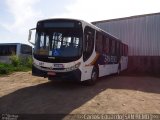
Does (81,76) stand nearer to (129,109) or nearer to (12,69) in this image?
(129,109)

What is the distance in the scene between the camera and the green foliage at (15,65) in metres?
18.7

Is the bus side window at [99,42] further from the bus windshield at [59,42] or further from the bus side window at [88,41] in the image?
the bus windshield at [59,42]

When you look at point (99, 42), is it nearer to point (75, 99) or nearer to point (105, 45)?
point (105, 45)

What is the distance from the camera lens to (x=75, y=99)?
10.4 m

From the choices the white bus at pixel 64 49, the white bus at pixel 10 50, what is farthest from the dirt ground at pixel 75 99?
the white bus at pixel 10 50

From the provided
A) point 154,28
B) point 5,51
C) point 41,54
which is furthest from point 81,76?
point 5,51

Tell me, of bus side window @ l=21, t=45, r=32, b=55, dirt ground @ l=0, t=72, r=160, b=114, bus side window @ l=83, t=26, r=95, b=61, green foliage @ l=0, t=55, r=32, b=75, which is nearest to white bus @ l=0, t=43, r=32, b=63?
bus side window @ l=21, t=45, r=32, b=55

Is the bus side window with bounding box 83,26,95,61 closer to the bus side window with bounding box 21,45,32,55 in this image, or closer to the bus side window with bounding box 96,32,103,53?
the bus side window with bounding box 96,32,103,53

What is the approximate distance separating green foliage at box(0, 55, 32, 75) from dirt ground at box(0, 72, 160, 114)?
5241 mm

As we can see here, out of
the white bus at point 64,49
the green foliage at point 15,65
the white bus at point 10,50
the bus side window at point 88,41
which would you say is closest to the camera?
the white bus at point 64,49

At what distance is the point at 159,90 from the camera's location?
13.1m

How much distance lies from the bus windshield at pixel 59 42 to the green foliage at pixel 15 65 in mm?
7048

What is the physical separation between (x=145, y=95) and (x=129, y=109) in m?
2.67

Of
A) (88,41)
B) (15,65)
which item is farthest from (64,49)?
(15,65)
